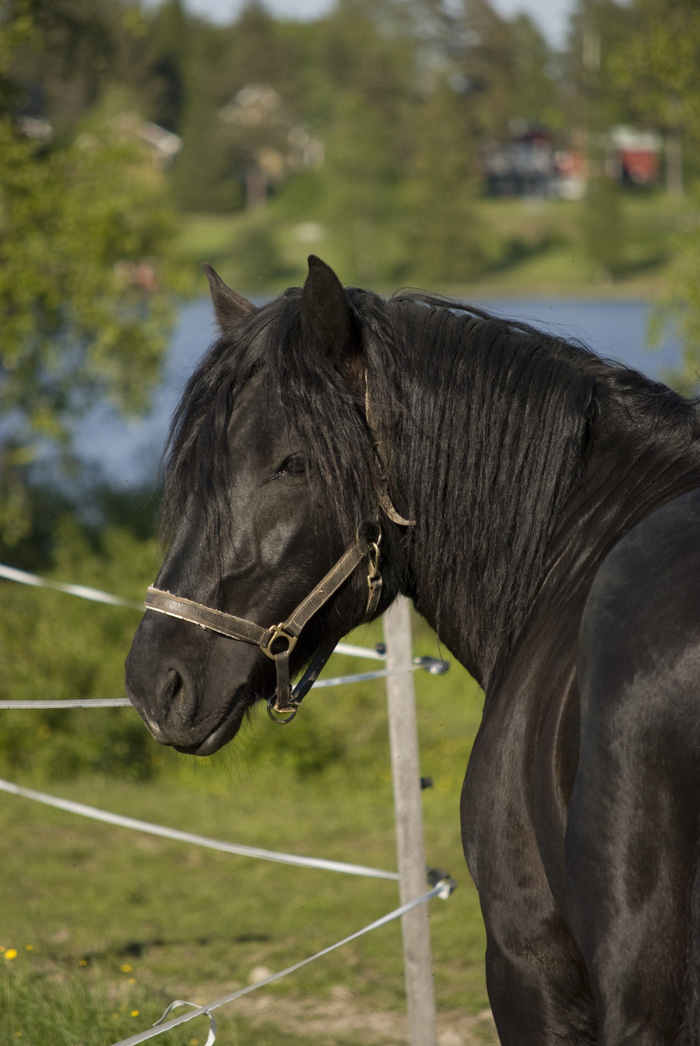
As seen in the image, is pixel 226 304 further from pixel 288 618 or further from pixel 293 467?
pixel 288 618

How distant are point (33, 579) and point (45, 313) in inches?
338

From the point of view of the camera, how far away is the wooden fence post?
127 inches

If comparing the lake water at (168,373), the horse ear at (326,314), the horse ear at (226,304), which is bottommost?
the horse ear at (326,314)

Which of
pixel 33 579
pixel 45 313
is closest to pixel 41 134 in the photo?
pixel 45 313

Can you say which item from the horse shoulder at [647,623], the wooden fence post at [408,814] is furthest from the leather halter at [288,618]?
the wooden fence post at [408,814]

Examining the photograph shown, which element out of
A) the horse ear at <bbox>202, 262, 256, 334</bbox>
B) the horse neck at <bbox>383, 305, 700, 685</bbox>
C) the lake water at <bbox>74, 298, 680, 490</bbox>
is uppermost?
the lake water at <bbox>74, 298, 680, 490</bbox>

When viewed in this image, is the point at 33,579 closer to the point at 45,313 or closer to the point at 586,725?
the point at 586,725

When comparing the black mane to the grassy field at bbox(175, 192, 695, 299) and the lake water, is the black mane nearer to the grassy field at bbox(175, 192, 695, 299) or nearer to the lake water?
the lake water

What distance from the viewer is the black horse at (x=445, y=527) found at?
73.1 inches

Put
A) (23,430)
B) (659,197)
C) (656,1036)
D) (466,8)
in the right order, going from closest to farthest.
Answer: (656,1036) < (23,430) < (659,197) < (466,8)

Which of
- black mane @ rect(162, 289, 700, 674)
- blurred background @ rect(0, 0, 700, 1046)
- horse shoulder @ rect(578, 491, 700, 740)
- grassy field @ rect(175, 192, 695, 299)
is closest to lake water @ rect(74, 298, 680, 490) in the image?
blurred background @ rect(0, 0, 700, 1046)

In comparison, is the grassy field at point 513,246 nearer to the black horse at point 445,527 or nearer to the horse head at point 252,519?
the black horse at point 445,527

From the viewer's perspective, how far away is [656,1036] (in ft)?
5.03

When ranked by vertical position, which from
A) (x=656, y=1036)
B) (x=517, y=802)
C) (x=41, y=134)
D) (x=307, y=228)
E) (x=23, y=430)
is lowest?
(x=656, y=1036)
